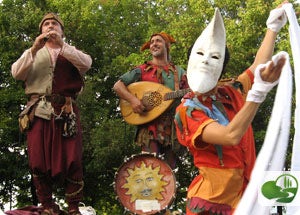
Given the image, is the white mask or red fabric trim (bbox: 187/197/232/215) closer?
red fabric trim (bbox: 187/197/232/215)

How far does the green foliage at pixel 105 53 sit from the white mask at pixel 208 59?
38.2 feet

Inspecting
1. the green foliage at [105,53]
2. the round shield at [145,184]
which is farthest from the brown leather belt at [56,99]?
the green foliage at [105,53]

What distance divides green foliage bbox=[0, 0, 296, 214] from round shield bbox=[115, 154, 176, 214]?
341 inches

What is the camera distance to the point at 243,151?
132 inches

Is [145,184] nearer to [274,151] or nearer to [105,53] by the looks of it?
[274,151]

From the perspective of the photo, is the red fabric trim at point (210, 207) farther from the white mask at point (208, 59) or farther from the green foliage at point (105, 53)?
the green foliage at point (105, 53)

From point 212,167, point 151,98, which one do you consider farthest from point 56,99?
point 212,167

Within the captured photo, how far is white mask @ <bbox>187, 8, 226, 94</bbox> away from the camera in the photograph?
338 cm

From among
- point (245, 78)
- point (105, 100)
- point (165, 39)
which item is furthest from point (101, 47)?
point (245, 78)

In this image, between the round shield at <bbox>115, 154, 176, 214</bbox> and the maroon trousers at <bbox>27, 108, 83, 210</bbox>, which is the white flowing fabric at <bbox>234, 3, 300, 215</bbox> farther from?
the round shield at <bbox>115, 154, 176, 214</bbox>

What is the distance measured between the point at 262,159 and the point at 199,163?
0.77 meters

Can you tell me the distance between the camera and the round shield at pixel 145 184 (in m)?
6.28

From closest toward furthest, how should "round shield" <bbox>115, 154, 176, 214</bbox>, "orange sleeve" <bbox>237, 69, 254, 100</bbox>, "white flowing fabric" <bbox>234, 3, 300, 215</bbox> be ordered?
"white flowing fabric" <bbox>234, 3, 300, 215</bbox> < "orange sleeve" <bbox>237, 69, 254, 100</bbox> < "round shield" <bbox>115, 154, 176, 214</bbox>

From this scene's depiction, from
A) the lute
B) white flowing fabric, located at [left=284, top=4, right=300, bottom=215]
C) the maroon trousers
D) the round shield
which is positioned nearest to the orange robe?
white flowing fabric, located at [left=284, top=4, right=300, bottom=215]
